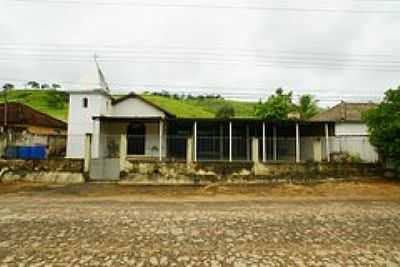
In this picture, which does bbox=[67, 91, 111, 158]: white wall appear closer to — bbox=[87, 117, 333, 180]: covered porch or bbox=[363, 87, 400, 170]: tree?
bbox=[87, 117, 333, 180]: covered porch

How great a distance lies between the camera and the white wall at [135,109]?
25.3 metres

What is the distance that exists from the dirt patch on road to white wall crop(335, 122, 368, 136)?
878cm

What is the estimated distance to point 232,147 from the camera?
68.2ft

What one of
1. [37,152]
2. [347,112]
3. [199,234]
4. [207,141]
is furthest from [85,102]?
[347,112]

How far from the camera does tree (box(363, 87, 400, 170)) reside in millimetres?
15289

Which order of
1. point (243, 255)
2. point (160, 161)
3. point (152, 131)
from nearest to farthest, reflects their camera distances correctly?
point (243, 255)
point (160, 161)
point (152, 131)

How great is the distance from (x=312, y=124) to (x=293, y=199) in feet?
34.9

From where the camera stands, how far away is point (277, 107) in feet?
108

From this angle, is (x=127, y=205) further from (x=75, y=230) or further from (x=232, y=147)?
(x=232, y=147)

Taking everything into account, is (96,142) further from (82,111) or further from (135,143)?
(82,111)

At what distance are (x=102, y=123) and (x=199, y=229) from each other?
54.1 ft

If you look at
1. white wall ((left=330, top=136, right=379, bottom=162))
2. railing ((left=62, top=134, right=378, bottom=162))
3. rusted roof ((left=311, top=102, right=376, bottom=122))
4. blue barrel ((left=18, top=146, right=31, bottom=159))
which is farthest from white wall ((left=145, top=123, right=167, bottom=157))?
rusted roof ((left=311, top=102, right=376, bottom=122))

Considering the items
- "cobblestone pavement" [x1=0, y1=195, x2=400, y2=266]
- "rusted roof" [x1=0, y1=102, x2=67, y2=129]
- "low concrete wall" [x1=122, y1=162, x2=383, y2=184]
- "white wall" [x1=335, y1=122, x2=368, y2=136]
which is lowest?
"cobblestone pavement" [x1=0, y1=195, x2=400, y2=266]

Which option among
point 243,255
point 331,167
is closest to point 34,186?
point 243,255
